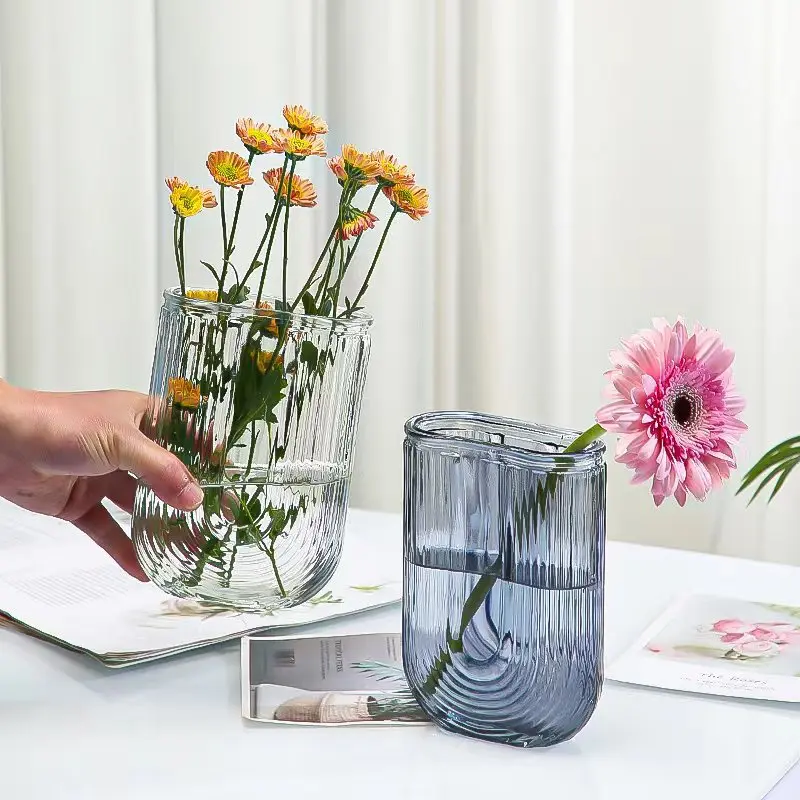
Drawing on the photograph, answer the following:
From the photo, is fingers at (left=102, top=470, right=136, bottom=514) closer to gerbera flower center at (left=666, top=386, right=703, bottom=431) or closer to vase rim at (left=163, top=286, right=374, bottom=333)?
vase rim at (left=163, top=286, right=374, bottom=333)

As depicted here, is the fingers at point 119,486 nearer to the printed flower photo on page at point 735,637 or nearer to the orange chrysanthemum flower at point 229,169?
the orange chrysanthemum flower at point 229,169

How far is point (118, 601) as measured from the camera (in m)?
0.85

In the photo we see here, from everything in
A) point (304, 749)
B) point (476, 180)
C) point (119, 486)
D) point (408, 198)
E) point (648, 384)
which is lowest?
point (304, 749)

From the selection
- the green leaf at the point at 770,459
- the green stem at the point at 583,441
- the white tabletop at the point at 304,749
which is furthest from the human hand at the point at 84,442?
the green leaf at the point at 770,459

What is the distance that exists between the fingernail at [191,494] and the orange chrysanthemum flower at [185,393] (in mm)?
49

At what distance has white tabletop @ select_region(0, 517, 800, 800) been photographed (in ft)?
1.85

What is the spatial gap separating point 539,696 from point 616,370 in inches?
7.2

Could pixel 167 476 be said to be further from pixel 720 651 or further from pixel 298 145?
pixel 720 651

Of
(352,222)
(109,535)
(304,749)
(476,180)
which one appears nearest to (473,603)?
(304,749)

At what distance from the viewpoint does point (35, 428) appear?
71 centimetres

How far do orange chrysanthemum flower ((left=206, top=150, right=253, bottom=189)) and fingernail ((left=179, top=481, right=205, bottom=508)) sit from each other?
0.18 meters

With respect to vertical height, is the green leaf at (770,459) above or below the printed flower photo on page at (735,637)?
above

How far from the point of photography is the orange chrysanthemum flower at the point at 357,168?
630 mm

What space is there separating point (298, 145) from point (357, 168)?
0.12 ft
